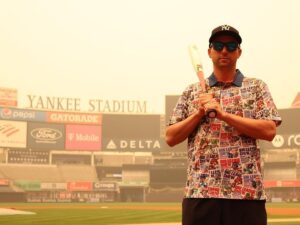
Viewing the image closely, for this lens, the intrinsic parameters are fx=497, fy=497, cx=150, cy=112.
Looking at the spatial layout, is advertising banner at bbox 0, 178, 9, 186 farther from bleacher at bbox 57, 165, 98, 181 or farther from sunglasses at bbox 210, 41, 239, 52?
sunglasses at bbox 210, 41, 239, 52

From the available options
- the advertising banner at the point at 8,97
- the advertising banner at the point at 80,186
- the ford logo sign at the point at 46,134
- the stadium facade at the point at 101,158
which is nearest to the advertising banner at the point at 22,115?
the stadium facade at the point at 101,158

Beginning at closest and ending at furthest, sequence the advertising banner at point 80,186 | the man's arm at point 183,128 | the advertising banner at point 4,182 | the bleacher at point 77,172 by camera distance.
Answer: the man's arm at point 183,128 < the advertising banner at point 4,182 < the advertising banner at point 80,186 < the bleacher at point 77,172

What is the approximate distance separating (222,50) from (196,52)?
8.3 inches

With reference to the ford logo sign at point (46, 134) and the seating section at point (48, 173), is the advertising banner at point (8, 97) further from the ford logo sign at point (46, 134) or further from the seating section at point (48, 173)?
the seating section at point (48, 173)

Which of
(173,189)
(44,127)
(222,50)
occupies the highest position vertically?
(44,127)

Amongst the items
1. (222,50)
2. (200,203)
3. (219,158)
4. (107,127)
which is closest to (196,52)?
(222,50)

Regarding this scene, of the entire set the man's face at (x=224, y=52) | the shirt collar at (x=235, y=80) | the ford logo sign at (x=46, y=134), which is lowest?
the shirt collar at (x=235, y=80)

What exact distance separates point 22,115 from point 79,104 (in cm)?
1419

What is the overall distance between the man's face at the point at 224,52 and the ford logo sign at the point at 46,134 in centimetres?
6002

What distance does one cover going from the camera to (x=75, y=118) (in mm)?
67562

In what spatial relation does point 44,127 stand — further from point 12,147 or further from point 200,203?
point 200,203

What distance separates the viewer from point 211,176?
10.6 ft

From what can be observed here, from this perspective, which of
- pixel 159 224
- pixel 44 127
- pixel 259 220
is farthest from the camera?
pixel 44 127

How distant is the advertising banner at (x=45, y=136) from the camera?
2410 inches
